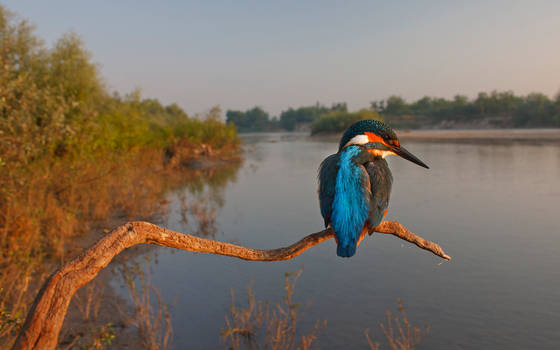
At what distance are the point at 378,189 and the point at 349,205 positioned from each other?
244mm

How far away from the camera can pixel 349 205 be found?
86.8 inches

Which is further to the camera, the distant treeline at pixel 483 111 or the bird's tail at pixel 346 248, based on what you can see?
the distant treeline at pixel 483 111

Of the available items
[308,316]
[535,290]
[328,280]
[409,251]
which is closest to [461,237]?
[409,251]

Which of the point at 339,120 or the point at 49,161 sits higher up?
the point at 339,120

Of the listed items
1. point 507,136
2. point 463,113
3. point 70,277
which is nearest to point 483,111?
point 463,113

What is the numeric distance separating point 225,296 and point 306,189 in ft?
33.9

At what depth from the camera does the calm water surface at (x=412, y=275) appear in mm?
5523

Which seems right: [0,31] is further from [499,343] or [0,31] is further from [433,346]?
[499,343]

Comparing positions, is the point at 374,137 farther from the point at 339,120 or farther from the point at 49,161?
the point at 339,120

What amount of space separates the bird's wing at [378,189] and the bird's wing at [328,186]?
0.76 ft

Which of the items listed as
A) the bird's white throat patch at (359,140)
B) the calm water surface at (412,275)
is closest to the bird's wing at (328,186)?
the bird's white throat patch at (359,140)

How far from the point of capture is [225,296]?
656 centimetres

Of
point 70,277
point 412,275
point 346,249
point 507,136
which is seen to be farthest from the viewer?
point 507,136

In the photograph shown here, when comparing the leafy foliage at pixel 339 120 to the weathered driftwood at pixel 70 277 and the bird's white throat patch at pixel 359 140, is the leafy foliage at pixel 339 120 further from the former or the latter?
the weathered driftwood at pixel 70 277
